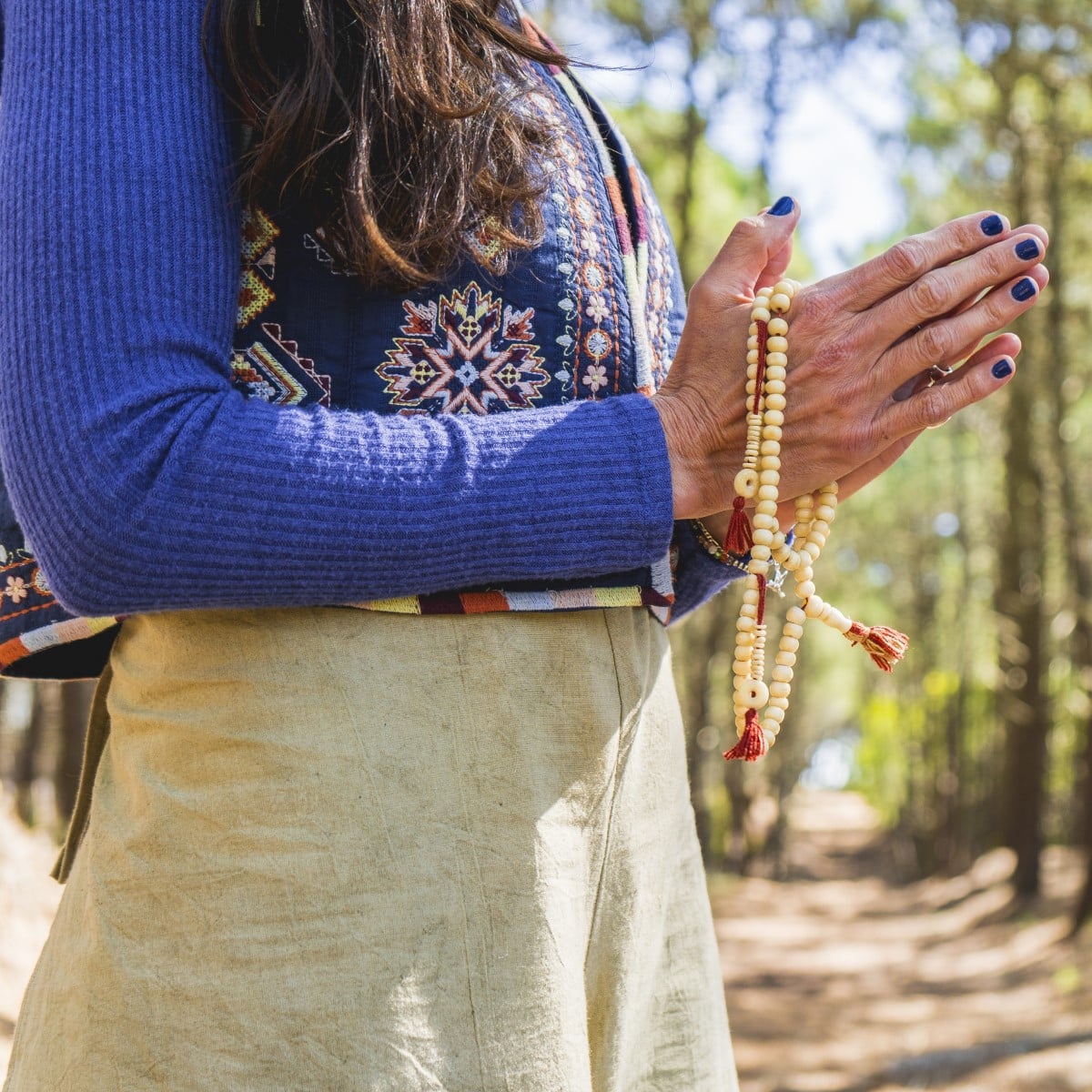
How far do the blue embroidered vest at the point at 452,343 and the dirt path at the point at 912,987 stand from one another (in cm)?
788

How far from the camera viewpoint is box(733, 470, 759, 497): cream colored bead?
1.10m

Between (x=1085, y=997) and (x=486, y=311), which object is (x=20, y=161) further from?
(x=1085, y=997)

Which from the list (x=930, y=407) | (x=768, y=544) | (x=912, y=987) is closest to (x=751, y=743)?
(x=768, y=544)

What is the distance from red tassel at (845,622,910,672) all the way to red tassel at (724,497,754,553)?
0.16 meters

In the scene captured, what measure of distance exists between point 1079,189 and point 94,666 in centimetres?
1392

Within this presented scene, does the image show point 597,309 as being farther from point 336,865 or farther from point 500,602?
point 336,865

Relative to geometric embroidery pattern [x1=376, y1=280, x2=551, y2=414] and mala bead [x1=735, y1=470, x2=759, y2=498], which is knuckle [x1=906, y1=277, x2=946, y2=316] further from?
geometric embroidery pattern [x1=376, y1=280, x2=551, y2=414]

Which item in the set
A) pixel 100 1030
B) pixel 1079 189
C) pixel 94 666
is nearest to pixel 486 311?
pixel 94 666

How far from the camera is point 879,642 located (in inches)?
48.0

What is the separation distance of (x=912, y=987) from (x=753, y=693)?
15.3 metres

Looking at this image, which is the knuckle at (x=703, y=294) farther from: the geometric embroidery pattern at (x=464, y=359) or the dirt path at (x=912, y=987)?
the dirt path at (x=912, y=987)

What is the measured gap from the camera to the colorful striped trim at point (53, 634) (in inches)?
43.9

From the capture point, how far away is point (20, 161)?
0.95 metres

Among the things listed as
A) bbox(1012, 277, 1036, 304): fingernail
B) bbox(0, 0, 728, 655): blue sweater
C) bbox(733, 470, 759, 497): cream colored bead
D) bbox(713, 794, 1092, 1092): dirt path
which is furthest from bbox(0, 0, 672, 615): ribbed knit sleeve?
bbox(713, 794, 1092, 1092): dirt path
